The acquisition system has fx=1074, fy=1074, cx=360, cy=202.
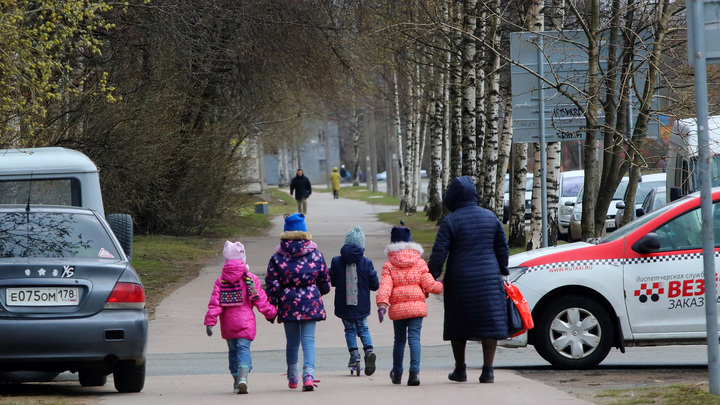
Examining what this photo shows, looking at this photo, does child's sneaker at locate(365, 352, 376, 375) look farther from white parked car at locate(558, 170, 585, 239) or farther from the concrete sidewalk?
white parked car at locate(558, 170, 585, 239)

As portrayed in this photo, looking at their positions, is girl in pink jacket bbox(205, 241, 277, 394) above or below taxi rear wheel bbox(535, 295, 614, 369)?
above

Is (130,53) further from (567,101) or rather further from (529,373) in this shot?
(529,373)

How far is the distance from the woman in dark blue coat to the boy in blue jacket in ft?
2.79

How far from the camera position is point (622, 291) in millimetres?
9055

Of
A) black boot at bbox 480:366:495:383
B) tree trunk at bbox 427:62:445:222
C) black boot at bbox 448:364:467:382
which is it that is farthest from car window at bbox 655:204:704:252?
tree trunk at bbox 427:62:445:222

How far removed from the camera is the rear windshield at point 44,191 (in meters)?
10.7

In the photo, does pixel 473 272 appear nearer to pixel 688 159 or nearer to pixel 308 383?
pixel 308 383

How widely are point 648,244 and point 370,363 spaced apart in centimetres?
251

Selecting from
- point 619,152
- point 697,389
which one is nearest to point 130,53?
point 619,152

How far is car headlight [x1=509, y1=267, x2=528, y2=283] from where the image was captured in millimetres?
9268

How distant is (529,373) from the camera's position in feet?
30.0

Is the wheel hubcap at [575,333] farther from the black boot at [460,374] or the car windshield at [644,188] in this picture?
the car windshield at [644,188]

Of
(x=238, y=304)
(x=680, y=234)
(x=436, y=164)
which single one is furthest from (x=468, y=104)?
(x=238, y=304)

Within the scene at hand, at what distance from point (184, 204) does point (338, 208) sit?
854 inches
